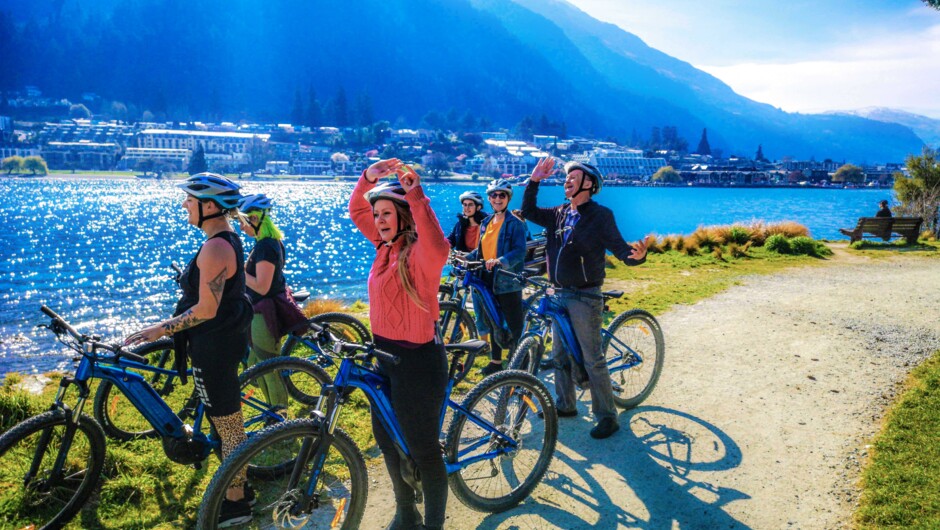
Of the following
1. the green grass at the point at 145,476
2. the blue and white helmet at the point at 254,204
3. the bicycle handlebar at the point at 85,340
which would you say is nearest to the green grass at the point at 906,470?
the green grass at the point at 145,476

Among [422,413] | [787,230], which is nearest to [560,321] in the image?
[422,413]

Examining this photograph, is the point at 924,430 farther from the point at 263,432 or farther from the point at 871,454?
the point at 263,432

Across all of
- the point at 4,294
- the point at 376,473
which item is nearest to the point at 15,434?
the point at 376,473

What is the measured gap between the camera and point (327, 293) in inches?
1264

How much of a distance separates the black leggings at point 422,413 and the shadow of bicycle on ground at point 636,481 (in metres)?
0.80

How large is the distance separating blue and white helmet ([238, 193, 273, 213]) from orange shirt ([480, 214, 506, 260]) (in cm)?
290

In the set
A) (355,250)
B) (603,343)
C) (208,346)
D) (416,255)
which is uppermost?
(416,255)

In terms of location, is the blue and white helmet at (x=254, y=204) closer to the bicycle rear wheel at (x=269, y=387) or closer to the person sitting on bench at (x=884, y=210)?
the bicycle rear wheel at (x=269, y=387)

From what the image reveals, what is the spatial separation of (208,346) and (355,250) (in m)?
49.8

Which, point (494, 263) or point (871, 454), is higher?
point (494, 263)

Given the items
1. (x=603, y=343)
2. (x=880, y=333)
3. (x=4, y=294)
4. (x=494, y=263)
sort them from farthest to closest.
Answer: (x=4, y=294) < (x=880, y=333) < (x=494, y=263) < (x=603, y=343)

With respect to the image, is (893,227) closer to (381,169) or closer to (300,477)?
(381,169)

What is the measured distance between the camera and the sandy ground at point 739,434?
15.2 ft

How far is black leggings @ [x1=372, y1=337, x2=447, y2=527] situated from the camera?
12.0ft
